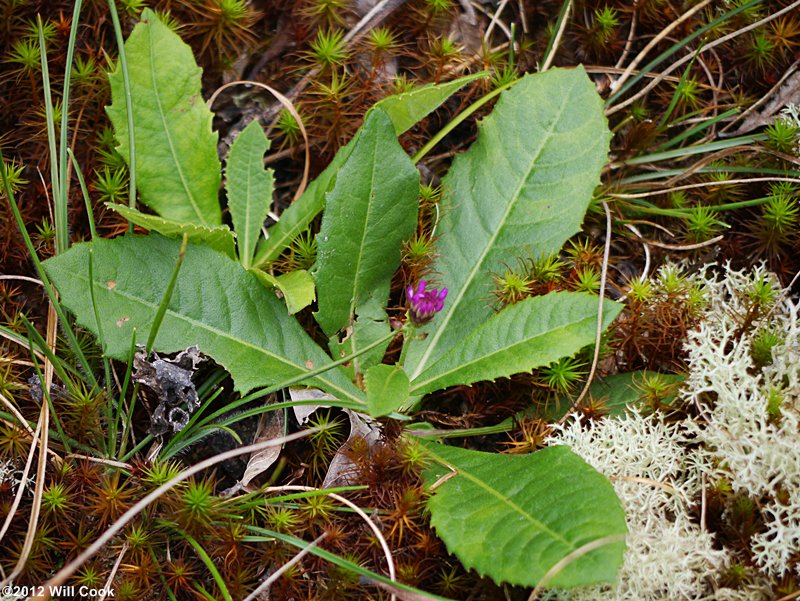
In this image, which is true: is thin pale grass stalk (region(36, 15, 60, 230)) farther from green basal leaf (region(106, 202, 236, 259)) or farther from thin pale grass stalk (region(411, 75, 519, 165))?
thin pale grass stalk (region(411, 75, 519, 165))

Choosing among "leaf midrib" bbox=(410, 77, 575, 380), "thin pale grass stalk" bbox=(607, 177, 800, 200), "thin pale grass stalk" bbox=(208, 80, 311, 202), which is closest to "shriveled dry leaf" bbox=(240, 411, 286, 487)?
"leaf midrib" bbox=(410, 77, 575, 380)

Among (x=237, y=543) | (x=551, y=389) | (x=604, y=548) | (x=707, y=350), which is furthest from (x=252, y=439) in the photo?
(x=707, y=350)

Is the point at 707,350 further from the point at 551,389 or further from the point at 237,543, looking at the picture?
the point at 237,543

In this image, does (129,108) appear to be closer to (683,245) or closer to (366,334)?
(366,334)

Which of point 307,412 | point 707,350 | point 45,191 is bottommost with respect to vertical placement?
point 307,412

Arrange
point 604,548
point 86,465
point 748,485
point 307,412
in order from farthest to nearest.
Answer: point 307,412
point 86,465
point 748,485
point 604,548
